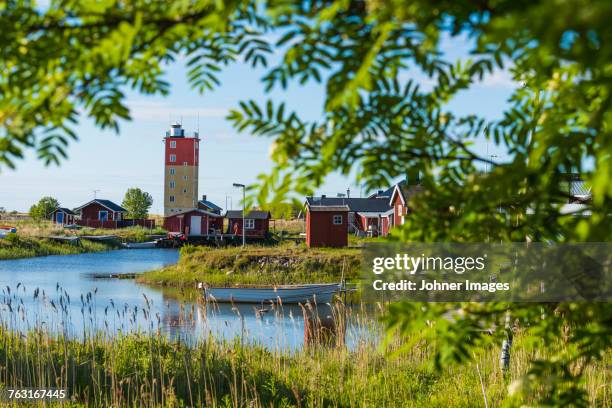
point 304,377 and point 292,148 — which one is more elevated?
point 292,148

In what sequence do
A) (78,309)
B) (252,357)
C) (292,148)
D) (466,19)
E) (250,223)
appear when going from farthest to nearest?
(250,223)
(78,309)
(252,357)
(292,148)
(466,19)

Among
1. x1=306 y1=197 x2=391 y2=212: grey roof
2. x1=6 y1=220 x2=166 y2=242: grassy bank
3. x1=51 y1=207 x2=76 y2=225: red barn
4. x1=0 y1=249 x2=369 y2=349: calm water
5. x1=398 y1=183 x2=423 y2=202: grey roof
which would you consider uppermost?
x1=306 y1=197 x2=391 y2=212: grey roof

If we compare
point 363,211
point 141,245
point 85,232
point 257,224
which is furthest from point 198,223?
point 363,211

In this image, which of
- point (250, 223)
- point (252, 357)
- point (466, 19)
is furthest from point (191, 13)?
point (250, 223)

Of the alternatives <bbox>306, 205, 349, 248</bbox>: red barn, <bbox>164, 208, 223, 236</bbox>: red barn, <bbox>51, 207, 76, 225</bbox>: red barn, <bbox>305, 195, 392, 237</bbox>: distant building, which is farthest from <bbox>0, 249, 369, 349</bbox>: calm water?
<bbox>51, 207, 76, 225</bbox>: red barn

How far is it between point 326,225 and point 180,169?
41845 millimetres

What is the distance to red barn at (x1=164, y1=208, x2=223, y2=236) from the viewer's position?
6372 cm

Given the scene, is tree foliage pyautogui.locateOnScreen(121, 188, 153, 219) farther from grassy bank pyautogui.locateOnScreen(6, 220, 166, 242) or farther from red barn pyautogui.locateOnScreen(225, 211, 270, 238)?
red barn pyautogui.locateOnScreen(225, 211, 270, 238)

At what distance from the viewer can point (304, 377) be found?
7.91 m

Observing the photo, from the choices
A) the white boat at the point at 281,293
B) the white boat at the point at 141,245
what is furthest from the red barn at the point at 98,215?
the white boat at the point at 281,293

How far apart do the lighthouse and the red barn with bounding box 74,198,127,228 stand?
6529 mm

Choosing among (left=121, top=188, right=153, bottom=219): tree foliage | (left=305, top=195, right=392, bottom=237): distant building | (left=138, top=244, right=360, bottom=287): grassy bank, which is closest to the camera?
(left=138, top=244, right=360, bottom=287): grassy bank

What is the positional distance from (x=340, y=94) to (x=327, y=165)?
2.17ft

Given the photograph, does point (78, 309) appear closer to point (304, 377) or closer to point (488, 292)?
point (304, 377)
